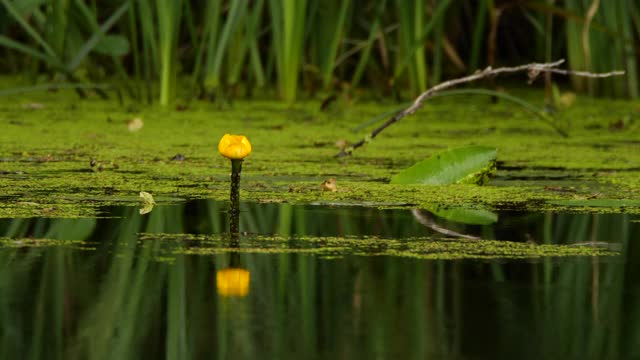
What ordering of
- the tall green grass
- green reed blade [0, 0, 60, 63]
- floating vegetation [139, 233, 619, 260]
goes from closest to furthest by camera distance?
floating vegetation [139, 233, 619, 260] < green reed blade [0, 0, 60, 63] < the tall green grass

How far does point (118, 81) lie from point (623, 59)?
2.22 m

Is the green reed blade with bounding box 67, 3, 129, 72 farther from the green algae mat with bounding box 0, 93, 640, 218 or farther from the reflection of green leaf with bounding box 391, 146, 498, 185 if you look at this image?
the reflection of green leaf with bounding box 391, 146, 498, 185

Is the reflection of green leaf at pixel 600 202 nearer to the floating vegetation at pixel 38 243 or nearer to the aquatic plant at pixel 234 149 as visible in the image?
the aquatic plant at pixel 234 149

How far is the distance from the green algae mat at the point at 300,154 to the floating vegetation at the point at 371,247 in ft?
1.37

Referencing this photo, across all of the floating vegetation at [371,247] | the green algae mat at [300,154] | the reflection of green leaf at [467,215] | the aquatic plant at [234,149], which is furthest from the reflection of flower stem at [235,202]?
the reflection of green leaf at [467,215]

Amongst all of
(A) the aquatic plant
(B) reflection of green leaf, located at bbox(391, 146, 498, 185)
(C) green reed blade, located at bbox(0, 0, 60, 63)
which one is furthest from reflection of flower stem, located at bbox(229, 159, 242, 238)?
(C) green reed blade, located at bbox(0, 0, 60, 63)

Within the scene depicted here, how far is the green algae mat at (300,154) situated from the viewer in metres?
3.49

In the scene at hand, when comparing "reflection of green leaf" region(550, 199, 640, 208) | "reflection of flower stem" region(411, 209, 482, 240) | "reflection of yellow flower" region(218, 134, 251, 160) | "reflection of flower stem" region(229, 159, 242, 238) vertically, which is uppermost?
"reflection of yellow flower" region(218, 134, 251, 160)

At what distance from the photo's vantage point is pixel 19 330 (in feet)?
6.45

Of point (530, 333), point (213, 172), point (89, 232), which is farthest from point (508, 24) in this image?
point (530, 333)

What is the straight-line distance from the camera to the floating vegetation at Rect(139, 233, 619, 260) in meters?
2.70

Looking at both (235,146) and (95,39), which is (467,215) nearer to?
(235,146)

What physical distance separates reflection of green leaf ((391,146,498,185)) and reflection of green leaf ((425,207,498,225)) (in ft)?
1.28

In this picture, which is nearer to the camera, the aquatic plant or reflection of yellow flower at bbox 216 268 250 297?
reflection of yellow flower at bbox 216 268 250 297
